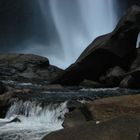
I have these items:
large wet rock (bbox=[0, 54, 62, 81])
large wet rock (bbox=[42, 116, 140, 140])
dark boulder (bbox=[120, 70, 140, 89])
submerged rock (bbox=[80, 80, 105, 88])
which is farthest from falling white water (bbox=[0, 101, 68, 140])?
large wet rock (bbox=[0, 54, 62, 81])

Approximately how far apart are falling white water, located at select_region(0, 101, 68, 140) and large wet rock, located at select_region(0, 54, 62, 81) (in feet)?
65.7

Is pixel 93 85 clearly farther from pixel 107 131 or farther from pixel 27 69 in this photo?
pixel 107 131

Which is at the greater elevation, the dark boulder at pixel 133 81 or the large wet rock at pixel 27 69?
the large wet rock at pixel 27 69

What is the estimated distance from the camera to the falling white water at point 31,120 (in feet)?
55.0

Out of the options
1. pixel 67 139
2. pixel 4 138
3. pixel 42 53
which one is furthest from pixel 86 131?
pixel 42 53

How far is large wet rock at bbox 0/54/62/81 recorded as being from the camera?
4262cm

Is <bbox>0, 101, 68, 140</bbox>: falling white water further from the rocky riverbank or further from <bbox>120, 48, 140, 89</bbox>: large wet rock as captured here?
<bbox>120, 48, 140, 89</bbox>: large wet rock

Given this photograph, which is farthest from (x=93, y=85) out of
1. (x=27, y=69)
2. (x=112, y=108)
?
(x=112, y=108)

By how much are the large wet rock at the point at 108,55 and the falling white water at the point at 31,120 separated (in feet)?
34.0

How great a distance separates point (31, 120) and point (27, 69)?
2383 centimetres

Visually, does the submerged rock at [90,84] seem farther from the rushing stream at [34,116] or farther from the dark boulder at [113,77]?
the rushing stream at [34,116]

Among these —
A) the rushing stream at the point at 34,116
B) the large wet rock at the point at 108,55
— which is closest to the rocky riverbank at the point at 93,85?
the large wet rock at the point at 108,55

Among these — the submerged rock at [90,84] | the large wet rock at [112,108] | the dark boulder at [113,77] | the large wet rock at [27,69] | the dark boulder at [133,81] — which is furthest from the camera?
the large wet rock at [27,69]

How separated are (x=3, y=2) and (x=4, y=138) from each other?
5339cm
